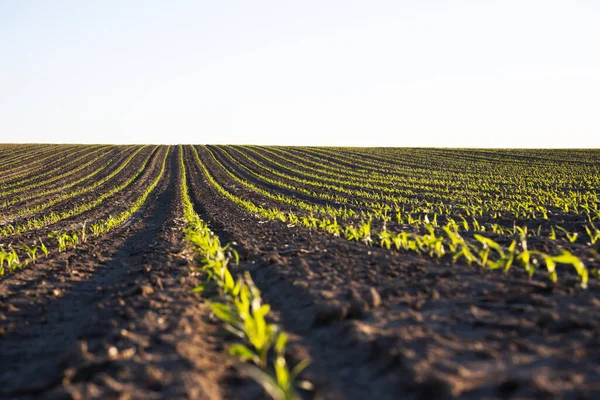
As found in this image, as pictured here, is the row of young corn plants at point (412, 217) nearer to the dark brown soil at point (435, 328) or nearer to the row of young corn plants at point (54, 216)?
the dark brown soil at point (435, 328)

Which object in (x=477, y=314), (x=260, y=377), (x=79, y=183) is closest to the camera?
(x=260, y=377)

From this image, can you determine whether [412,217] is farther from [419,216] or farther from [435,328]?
[435,328]

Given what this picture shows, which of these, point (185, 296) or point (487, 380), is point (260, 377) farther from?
point (185, 296)

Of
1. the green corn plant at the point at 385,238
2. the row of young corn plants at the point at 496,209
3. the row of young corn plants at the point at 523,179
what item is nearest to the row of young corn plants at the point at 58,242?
the green corn plant at the point at 385,238

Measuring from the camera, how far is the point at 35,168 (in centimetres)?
3397

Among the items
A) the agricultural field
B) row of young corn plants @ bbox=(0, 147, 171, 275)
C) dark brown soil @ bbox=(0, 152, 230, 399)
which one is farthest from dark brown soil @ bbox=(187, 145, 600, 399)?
row of young corn plants @ bbox=(0, 147, 171, 275)

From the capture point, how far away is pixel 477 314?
3357 millimetres

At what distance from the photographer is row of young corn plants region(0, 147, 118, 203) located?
2287 cm

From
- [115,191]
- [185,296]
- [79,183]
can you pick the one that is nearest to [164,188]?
[115,191]

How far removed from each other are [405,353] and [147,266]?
4.48 m

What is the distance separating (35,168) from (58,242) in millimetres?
29078

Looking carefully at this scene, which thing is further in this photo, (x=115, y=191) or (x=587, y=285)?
(x=115, y=191)

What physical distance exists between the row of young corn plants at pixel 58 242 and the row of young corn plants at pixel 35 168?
12219mm

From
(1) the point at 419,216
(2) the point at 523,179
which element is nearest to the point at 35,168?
(1) the point at 419,216
